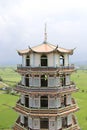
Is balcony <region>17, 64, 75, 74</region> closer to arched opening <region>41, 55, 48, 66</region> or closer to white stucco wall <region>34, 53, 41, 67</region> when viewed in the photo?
white stucco wall <region>34, 53, 41, 67</region>

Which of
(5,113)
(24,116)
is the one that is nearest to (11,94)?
(5,113)

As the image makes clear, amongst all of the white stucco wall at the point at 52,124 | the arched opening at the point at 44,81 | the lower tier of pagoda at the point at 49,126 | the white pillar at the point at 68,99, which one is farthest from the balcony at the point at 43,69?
the lower tier of pagoda at the point at 49,126

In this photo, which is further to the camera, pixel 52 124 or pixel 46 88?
pixel 52 124

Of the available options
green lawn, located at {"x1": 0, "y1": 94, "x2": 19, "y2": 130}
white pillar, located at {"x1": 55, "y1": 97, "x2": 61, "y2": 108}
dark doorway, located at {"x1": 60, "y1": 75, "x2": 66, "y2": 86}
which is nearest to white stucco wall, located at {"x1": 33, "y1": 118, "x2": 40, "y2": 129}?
white pillar, located at {"x1": 55, "y1": 97, "x2": 61, "y2": 108}

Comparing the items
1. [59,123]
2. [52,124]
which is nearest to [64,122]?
[59,123]

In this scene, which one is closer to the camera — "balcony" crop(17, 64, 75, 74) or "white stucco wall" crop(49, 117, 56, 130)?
Result: "balcony" crop(17, 64, 75, 74)

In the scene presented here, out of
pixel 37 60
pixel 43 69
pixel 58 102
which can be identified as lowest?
pixel 58 102

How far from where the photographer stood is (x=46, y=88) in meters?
27.3

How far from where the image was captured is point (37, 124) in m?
28.2

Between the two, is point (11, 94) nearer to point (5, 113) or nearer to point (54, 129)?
point (5, 113)

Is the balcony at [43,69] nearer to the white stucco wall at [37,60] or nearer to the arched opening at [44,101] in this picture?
the white stucco wall at [37,60]

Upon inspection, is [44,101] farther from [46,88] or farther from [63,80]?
[63,80]

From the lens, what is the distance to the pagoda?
1075 inches

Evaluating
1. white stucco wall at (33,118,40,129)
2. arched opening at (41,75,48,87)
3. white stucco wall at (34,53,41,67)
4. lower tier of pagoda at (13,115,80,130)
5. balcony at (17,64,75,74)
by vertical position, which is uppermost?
white stucco wall at (34,53,41,67)
